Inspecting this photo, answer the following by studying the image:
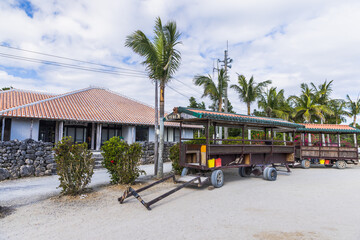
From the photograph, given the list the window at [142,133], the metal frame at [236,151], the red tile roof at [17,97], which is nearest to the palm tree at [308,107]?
the metal frame at [236,151]

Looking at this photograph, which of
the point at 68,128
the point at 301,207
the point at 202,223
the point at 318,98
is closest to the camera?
the point at 202,223

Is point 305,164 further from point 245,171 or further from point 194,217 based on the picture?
point 194,217

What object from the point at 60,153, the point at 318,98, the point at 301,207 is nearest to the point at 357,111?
the point at 318,98

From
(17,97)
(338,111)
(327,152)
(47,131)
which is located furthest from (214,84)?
(338,111)

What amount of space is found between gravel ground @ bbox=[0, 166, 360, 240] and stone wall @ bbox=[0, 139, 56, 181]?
4.87 metres


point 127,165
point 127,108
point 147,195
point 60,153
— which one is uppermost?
point 127,108

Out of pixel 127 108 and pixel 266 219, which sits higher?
pixel 127 108

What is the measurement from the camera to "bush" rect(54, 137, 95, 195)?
6.79m

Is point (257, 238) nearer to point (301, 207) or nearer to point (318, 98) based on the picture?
point (301, 207)

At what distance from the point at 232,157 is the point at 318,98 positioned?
74.8 feet

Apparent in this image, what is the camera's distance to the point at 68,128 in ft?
61.3

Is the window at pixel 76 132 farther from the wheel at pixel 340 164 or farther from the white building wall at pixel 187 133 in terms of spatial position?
the wheel at pixel 340 164

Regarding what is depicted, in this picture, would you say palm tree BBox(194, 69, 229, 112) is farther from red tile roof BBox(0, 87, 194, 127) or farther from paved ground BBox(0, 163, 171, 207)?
paved ground BBox(0, 163, 171, 207)

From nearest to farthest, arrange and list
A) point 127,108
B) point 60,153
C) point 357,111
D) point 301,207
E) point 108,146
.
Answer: point 301,207 → point 60,153 → point 108,146 → point 127,108 → point 357,111
